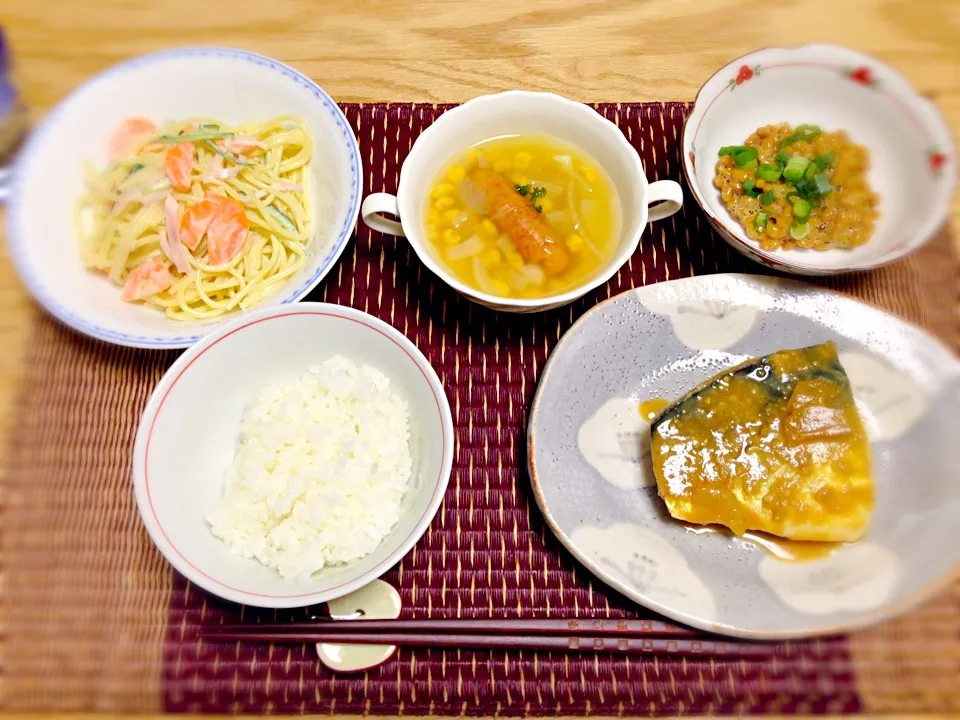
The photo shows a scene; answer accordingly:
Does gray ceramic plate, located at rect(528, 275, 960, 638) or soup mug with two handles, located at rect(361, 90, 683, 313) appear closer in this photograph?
gray ceramic plate, located at rect(528, 275, 960, 638)

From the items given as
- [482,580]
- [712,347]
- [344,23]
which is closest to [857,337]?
[712,347]

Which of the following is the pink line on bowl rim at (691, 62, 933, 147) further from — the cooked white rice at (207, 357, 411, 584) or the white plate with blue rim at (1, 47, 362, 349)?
the cooked white rice at (207, 357, 411, 584)

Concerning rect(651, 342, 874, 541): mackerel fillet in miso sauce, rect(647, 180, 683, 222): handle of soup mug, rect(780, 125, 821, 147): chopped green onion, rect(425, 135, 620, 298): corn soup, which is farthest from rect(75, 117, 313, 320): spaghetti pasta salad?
rect(780, 125, 821, 147): chopped green onion

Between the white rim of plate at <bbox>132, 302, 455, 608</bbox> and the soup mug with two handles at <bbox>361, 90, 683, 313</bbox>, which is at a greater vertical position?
the soup mug with two handles at <bbox>361, 90, 683, 313</bbox>

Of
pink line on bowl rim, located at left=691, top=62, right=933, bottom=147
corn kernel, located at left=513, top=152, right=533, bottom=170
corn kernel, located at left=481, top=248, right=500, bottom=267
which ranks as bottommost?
corn kernel, located at left=481, top=248, right=500, bottom=267

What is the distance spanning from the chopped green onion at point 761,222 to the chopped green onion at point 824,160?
0.28 meters

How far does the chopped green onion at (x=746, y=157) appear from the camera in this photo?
2.03 metres

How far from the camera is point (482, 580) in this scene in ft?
5.55

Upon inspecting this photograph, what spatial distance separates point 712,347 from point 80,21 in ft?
7.15

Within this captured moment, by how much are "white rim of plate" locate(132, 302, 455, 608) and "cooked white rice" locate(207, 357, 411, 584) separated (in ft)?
0.42

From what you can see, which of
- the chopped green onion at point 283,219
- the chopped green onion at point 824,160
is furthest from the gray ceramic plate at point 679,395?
the chopped green onion at point 283,219

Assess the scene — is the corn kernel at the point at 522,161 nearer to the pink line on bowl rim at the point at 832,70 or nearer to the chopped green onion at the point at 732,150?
the pink line on bowl rim at the point at 832,70

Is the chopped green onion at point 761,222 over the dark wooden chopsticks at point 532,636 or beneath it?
over

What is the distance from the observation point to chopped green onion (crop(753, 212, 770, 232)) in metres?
1.95
